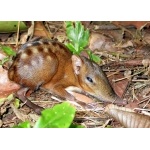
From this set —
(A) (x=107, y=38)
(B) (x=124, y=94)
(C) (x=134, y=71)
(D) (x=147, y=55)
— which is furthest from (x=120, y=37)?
(B) (x=124, y=94)

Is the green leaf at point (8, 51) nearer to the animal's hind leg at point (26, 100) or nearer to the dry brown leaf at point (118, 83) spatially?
the animal's hind leg at point (26, 100)

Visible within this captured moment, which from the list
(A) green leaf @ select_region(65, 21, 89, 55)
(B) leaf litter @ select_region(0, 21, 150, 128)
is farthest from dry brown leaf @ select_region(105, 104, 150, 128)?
(A) green leaf @ select_region(65, 21, 89, 55)

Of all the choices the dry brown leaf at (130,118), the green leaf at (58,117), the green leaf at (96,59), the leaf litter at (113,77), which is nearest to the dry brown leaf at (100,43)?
the leaf litter at (113,77)

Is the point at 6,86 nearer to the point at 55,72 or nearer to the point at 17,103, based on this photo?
the point at 17,103

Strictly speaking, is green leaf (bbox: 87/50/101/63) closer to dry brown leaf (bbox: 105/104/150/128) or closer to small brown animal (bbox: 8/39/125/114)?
small brown animal (bbox: 8/39/125/114)

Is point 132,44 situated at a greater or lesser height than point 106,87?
greater

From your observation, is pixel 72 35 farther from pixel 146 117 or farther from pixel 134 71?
pixel 146 117

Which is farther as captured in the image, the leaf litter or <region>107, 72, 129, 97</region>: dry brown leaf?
<region>107, 72, 129, 97</region>: dry brown leaf
